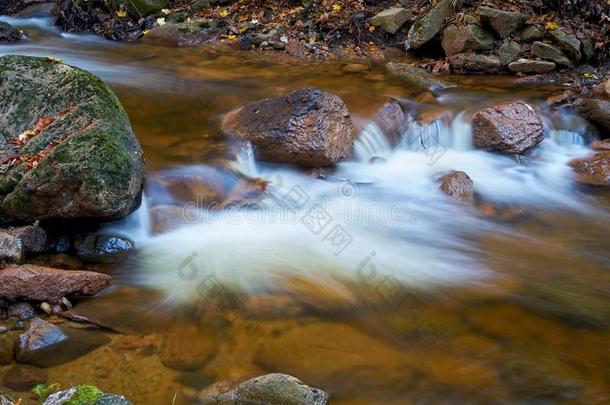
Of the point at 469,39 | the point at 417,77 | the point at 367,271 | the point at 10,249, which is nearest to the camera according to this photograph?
the point at 10,249

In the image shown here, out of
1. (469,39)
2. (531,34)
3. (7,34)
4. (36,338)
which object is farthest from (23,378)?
(7,34)

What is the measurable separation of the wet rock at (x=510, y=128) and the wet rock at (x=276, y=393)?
16.3 ft

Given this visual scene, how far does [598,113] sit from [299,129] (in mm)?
4072

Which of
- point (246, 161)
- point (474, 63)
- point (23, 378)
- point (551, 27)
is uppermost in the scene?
point (551, 27)

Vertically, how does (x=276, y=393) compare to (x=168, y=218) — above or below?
above

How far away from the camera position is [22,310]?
3.87 meters

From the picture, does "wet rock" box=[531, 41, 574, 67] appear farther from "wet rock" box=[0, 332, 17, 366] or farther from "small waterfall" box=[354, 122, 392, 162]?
"wet rock" box=[0, 332, 17, 366]

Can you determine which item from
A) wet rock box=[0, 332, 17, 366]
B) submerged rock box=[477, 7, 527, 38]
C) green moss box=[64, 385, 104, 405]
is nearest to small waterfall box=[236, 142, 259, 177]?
wet rock box=[0, 332, 17, 366]

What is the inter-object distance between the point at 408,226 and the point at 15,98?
3909 millimetres

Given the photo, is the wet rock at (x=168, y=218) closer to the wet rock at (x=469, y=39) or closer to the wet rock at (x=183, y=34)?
the wet rock at (x=469, y=39)

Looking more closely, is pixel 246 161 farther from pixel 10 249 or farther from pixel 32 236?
pixel 10 249

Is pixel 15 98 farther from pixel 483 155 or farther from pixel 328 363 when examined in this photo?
pixel 483 155

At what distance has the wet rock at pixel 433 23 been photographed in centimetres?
980

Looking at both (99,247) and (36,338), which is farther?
(99,247)
